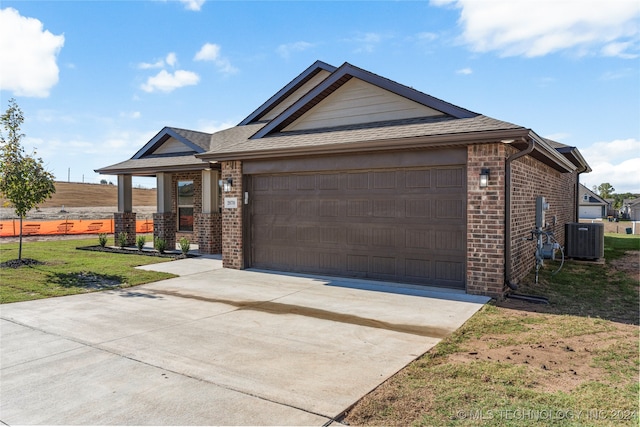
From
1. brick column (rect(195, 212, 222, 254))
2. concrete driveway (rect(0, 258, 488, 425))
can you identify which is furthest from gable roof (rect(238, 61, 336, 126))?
concrete driveway (rect(0, 258, 488, 425))

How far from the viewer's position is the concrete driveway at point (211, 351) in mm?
3648

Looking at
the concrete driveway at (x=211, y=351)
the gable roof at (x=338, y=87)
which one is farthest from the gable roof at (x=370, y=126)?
the concrete driveway at (x=211, y=351)

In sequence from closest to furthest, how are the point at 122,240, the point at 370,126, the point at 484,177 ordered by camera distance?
Result: the point at 484,177 < the point at 370,126 < the point at 122,240

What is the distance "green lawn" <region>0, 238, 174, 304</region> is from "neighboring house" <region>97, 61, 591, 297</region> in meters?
2.79

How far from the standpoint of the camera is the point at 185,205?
1730 cm

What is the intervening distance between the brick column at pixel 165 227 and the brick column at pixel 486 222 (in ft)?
37.5

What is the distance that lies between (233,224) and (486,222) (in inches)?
261

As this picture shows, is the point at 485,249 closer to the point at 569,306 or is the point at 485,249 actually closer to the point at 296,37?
the point at 569,306

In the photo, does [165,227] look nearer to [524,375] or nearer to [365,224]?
[365,224]

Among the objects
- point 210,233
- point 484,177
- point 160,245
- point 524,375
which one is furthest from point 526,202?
point 160,245

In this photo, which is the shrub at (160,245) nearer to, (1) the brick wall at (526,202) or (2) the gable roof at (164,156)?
(2) the gable roof at (164,156)

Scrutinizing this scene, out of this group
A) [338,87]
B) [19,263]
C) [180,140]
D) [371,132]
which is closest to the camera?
[371,132]

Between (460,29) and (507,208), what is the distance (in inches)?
208

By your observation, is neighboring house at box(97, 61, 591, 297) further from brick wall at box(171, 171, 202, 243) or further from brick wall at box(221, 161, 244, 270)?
brick wall at box(171, 171, 202, 243)
